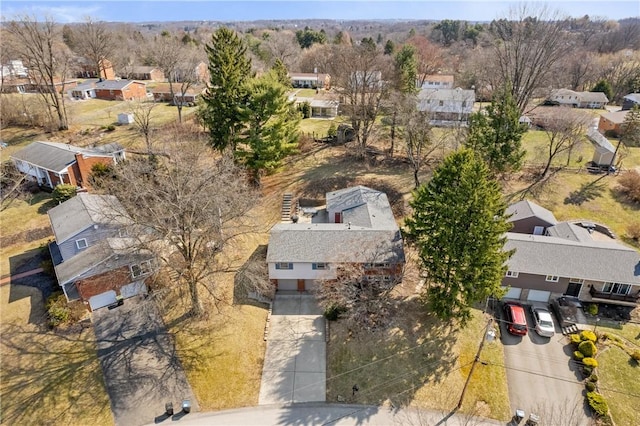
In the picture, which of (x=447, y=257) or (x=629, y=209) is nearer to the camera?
(x=447, y=257)

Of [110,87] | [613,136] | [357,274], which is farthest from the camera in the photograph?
[110,87]

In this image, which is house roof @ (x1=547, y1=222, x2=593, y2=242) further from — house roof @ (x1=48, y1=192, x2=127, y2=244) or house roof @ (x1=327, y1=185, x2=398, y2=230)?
house roof @ (x1=48, y1=192, x2=127, y2=244)

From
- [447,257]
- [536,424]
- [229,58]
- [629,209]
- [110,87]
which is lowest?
[536,424]

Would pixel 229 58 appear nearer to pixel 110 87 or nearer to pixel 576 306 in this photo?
pixel 576 306

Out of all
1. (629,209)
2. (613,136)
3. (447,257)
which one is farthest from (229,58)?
(613,136)

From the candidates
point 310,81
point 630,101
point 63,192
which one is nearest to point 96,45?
point 310,81

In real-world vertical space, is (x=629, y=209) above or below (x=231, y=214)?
below

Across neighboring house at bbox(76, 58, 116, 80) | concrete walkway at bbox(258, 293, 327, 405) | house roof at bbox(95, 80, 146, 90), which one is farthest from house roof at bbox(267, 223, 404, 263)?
neighboring house at bbox(76, 58, 116, 80)
